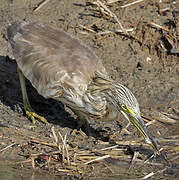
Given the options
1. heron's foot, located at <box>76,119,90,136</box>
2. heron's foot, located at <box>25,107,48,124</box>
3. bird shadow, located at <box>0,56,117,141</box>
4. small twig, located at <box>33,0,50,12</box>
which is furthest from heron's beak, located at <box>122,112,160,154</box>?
small twig, located at <box>33,0,50,12</box>

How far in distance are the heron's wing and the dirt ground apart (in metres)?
0.66

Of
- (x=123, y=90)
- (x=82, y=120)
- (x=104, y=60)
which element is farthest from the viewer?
(x=104, y=60)

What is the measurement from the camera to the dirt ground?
588 cm

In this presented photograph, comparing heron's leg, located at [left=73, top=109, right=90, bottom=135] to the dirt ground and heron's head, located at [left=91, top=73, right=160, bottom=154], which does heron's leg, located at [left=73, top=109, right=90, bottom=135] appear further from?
heron's head, located at [left=91, top=73, right=160, bottom=154]

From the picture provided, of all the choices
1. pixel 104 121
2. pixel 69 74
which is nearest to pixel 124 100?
pixel 104 121

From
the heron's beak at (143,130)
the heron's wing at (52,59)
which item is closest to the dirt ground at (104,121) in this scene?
the heron's beak at (143,130)

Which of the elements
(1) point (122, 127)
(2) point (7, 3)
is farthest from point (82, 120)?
(2) point (7, 3)

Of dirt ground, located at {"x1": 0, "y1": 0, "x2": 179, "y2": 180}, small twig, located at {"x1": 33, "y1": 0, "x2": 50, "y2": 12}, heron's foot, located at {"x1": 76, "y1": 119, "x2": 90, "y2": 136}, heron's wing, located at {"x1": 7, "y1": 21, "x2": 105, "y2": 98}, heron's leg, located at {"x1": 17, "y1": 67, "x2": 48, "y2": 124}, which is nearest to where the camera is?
dirt ground, located at {"x1": 0, "y1": 0, "x2": 179, "y2": 180}

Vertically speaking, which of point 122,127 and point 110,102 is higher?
point 110,102

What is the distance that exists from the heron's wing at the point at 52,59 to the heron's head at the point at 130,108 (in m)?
0.54

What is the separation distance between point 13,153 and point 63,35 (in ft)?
6.38

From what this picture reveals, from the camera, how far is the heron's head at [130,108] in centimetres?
590

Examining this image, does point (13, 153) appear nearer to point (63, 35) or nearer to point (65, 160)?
point (65, 160)

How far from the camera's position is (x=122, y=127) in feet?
23.4
